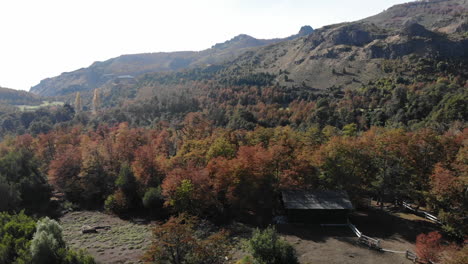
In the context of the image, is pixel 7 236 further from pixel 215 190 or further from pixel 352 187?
pixel 352 187

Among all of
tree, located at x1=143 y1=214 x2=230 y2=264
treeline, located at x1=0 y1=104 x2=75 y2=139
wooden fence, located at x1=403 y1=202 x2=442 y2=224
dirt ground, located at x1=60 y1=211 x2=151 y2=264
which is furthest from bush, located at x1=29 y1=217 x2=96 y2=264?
treeline, located at x1=0 y1=104 x2=75 y2=139

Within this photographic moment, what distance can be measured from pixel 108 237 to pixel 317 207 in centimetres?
2551

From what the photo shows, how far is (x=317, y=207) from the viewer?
1273 inches

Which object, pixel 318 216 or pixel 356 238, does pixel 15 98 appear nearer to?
pixel 318 216

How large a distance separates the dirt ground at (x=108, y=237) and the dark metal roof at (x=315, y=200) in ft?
57.4

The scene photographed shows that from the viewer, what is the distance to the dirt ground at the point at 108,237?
27750 millimetres

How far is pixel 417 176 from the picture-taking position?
3425 cm

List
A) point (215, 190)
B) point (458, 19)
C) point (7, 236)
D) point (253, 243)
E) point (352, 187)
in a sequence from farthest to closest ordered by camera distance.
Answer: point (458, 19) < point (352, 187) < point (215, 190) < point (7, 236) < point (253, 243)

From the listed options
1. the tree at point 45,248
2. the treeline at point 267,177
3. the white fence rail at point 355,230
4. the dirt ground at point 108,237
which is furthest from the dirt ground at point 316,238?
the tree at point 45,248

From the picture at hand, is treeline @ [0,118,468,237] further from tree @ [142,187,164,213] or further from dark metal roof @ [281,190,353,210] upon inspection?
dark metal roof @ [281,190,353,210]

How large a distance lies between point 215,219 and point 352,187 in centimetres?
1930

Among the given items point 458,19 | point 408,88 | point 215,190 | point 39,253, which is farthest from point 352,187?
point 458,19

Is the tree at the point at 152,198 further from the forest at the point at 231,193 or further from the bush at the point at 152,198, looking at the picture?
the forest at the point at 231,193

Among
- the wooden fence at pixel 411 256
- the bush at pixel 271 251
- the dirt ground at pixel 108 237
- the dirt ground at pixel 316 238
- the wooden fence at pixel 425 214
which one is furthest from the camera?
the wooden fence at pixel 425 214
